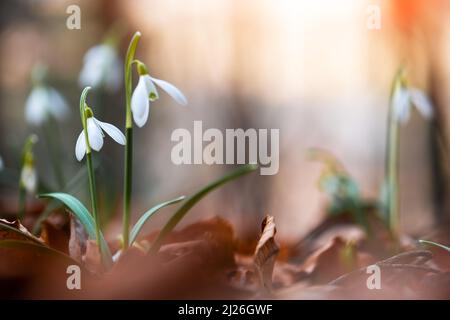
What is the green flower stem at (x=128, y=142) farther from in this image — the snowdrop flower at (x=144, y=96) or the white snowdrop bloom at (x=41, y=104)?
the white snowdrop bloom at (x=41, y=104)

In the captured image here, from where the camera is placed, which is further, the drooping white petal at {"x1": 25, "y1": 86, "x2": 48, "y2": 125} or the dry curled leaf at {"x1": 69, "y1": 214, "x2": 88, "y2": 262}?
the drooping white petal at {"x1": 25, "y1": 86, "x2": 48, "y2": 125}

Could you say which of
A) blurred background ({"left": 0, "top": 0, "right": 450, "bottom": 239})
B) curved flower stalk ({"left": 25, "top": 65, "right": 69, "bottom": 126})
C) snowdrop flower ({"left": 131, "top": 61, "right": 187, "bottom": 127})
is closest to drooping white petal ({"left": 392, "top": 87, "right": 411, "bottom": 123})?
blurred background ({"left": 0, "top": 0, "right": 450, "bottom": 239})

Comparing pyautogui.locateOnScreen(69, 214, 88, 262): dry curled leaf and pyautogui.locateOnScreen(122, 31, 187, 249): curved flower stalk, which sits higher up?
pyautogui.locateOnScreen(122, 31, 187, 249): curved flower stalk

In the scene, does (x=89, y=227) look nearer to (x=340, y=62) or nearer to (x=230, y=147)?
(x=230, y=147)

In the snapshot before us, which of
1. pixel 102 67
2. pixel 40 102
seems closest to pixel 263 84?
pixel 102 67

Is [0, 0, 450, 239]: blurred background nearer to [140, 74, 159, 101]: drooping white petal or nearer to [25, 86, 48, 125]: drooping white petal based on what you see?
[25, 86, 48, 125]: drooping white petal
